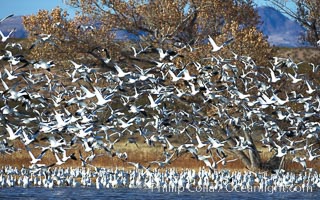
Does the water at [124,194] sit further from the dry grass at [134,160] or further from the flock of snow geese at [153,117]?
the dry grass at [134,160]

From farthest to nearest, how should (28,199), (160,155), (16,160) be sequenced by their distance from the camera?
1. (160,155)
2. (16,160)
3. (28,199)

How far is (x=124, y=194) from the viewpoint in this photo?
36844 millimetres

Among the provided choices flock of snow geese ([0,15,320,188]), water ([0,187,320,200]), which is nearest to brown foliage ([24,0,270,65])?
flock of snow geese ([0,15,320,188])

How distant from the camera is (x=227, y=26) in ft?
151

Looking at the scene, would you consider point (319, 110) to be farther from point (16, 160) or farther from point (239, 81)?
point (16, 160)

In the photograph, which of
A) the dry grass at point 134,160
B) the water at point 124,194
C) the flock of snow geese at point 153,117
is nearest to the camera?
the flock of snow geese at point 153,117

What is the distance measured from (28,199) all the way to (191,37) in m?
19.2

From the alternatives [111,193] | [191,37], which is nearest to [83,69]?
[111,193]

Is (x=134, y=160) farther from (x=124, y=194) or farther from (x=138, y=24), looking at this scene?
(x=124, y=194)

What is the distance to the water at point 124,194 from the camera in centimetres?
3553

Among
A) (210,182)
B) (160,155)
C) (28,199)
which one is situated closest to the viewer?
(28,199)

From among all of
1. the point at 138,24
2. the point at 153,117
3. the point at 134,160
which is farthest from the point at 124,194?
the point at 138,24

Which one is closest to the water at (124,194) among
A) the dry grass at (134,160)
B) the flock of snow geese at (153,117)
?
the flock of snow geese at (153,117)

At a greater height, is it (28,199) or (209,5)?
(209,5)
